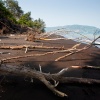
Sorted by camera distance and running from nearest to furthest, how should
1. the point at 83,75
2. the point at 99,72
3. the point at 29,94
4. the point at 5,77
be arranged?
the point at 29,94, the point at 5,77, the point at 83,75, the point at 99,72

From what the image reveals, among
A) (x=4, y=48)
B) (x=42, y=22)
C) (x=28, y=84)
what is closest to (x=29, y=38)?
(x=4, y=48)

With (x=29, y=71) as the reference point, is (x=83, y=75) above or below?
below

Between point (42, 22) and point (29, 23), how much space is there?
21.6ft

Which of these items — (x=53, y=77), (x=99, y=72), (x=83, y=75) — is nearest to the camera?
(x=53, y=77)

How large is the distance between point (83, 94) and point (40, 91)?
0.95 m

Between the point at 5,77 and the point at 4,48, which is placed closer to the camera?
the point at 5,77

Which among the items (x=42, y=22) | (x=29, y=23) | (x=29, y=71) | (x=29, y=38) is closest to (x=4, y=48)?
(x=29, y=38)

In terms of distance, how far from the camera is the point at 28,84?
445cm

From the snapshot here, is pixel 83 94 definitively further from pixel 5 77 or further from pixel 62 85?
pixel 5 77

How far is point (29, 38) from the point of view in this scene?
13.4 meters

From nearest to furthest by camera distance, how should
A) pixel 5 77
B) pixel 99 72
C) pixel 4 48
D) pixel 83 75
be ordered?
1. pixel 5 77
2. pixel 83 75
3. pixel 99 72
4. pixel 4 48

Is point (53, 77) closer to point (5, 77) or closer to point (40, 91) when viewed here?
point (40, 91)

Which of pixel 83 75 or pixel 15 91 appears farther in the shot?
pixel 83 75

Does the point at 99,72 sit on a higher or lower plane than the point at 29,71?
lower
